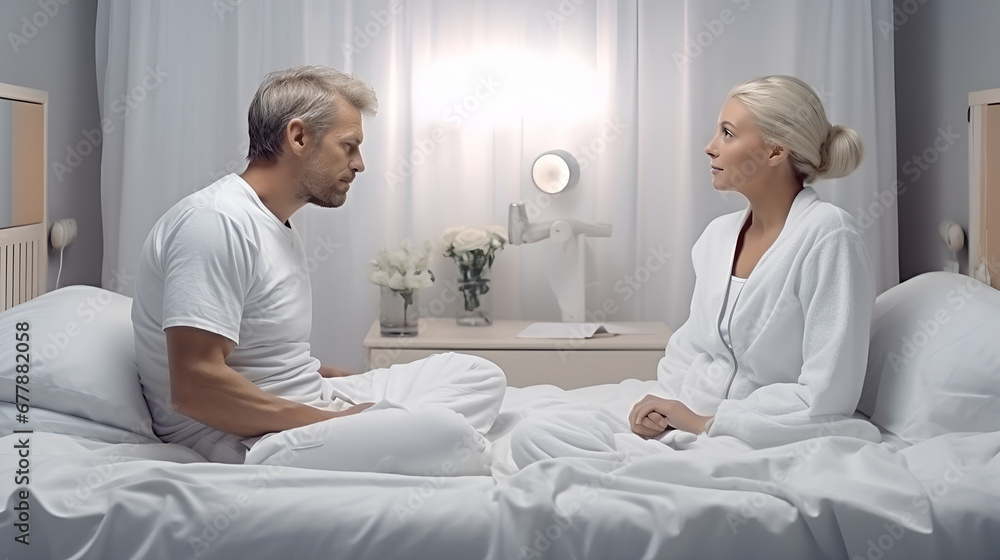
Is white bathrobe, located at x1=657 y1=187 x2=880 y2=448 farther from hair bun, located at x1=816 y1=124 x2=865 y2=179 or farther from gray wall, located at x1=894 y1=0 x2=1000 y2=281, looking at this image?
gray wall, located at x1=894 y1=0 x2=1000 y2=281

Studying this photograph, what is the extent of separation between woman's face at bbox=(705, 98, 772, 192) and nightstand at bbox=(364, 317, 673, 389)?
3.02ft

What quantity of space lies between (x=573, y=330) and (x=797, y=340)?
3.87 ft

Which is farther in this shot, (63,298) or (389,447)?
(63,298)

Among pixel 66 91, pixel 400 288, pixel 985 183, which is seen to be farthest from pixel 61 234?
pixel 985 183

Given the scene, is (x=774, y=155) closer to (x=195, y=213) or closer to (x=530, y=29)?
(x=195, y=213)

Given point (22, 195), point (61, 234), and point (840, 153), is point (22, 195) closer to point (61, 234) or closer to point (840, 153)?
point (61, 234)

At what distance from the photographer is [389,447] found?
4.40 feet

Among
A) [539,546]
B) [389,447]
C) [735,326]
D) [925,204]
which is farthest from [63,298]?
[925,204]

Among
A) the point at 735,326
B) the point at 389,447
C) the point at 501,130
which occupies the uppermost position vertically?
the point at 501,130

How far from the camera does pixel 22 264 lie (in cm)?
219

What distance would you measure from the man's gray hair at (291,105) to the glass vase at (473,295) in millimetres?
1208

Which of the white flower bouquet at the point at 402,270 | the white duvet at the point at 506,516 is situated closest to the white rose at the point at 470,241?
the white flower bouquet at the point at 402,270

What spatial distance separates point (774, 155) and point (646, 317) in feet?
4.65

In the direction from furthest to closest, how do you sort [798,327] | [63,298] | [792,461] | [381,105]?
[381,105], [63,298], [798,327], [792,461]
